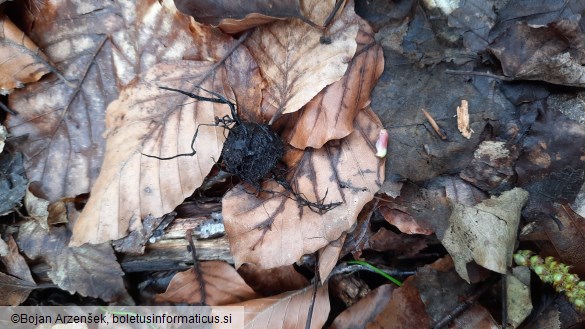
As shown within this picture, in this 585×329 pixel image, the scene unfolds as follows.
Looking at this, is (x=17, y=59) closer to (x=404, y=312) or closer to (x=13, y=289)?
(x=13, y=289)

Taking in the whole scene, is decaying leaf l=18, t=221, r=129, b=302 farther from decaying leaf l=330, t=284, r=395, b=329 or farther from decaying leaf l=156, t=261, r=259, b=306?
decaying leaf l=330, t=284, r=395, b=329

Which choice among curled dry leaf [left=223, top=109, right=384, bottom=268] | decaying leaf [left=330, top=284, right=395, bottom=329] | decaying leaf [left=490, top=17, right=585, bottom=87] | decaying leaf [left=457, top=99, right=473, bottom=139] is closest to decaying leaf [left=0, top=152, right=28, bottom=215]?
curled dry leaf [left=223, top=109, right=384, bottom=268]

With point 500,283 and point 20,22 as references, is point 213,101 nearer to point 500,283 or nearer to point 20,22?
point 20,22

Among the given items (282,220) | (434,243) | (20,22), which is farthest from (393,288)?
(20,22)

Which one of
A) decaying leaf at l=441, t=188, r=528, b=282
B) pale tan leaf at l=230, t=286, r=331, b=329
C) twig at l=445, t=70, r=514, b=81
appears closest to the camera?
decaying leaf at l=441, t=188, r=528, b=282

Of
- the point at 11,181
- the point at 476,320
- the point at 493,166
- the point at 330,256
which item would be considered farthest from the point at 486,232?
the point at 11,181
